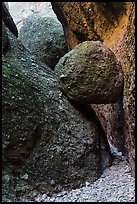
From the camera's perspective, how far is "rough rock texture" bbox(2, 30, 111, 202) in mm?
2344

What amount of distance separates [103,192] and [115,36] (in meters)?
1.58

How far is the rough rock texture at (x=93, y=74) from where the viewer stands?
8.80 feet

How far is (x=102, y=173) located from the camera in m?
2.76

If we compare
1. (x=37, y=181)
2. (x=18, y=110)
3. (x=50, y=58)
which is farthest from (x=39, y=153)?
(x=50, y=58)

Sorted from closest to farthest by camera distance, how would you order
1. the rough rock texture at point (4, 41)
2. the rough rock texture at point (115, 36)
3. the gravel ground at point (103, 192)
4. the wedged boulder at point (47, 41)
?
the gravel ground at point (103, 192), the rough rock texture at point (115, 36), the rough rock texture at point (4, 41), the wedged boulder at point (47, 41)

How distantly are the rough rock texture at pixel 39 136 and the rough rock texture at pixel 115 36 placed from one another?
1.10 feet

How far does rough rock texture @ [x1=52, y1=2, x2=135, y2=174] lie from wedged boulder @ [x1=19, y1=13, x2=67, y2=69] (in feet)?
3.73

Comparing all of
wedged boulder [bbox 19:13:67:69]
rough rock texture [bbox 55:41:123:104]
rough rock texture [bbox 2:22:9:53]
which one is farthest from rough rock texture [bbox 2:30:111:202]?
wedged boulder [bbox 19:13:67:69]

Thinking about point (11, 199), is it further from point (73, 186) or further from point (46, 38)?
point (46, 38)

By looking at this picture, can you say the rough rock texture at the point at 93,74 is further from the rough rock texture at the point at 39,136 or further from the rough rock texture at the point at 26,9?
the rough rock texture at the point at 26,9

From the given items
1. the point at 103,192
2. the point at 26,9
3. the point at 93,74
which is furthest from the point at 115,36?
the point at 26,9

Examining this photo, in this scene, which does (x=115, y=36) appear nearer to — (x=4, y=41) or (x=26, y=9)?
(x=4, y=41)

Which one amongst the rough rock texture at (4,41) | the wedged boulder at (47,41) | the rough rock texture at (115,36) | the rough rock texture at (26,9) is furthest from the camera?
the rough rock texture at (26,9)

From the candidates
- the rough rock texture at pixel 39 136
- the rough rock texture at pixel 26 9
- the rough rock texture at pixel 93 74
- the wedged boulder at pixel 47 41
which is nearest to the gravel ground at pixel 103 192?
the rough rock texture at pixel 39 136
